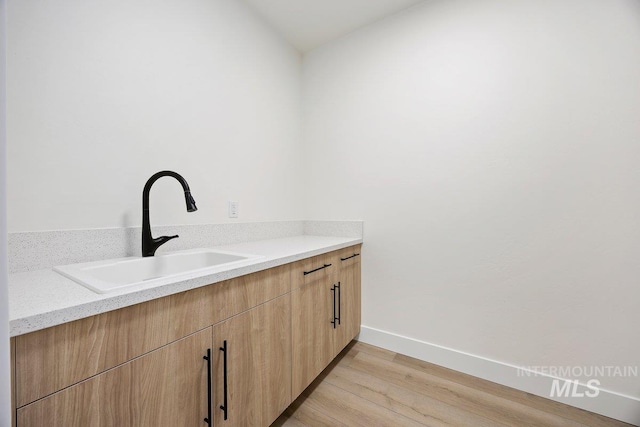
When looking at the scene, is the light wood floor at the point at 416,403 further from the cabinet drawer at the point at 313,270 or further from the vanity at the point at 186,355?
the cabinet drawer at the point at 313,270

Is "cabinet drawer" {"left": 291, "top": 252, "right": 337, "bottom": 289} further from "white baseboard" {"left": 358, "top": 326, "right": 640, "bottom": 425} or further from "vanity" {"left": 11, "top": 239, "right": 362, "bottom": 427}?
"white baseboard" {"left": 358, "top": 326, "right": 640, "bottom": 425}

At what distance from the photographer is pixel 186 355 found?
77cm

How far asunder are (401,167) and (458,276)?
0.84 m

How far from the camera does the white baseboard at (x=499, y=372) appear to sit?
125 centimetres

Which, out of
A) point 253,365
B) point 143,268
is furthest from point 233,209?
point 253,365

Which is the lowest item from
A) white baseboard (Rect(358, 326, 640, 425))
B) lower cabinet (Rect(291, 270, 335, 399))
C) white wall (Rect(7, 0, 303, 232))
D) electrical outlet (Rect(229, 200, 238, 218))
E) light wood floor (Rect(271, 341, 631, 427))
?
light wood floor (Rect(271, 341, 631, 427))

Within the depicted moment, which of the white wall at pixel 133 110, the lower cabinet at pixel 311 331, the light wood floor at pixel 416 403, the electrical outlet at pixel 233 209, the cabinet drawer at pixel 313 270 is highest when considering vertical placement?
the white wall at pixel 133 110

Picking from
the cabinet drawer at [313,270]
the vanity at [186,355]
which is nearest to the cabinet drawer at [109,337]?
the vanity at [186,355]

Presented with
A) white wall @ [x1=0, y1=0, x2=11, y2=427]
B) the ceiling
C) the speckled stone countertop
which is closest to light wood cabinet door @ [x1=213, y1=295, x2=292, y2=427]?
the speckled stone countertop

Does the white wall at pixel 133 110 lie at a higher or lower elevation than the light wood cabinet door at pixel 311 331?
higher

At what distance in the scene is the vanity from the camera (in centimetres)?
53

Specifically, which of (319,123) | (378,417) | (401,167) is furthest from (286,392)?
(319,123)

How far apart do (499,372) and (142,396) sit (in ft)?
6.01

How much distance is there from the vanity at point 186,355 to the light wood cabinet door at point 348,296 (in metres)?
0.26
